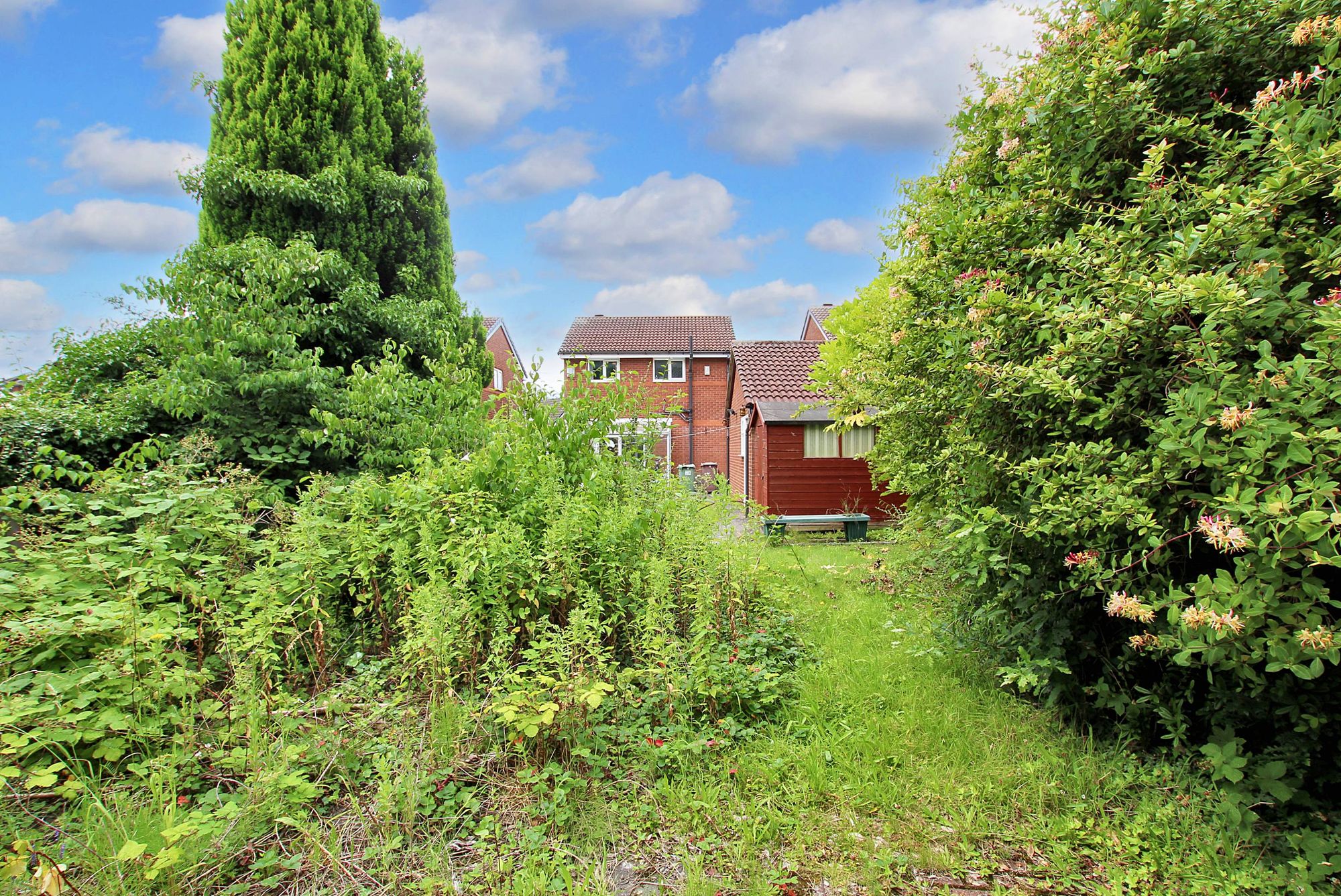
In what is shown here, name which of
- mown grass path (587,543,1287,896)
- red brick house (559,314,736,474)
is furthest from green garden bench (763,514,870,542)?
red brick house (559,314,736,474)

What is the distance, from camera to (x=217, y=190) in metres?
6.70

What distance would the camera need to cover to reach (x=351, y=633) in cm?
377

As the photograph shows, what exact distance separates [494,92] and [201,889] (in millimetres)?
7671

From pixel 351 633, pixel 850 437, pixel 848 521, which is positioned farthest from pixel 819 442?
pixel 351 633

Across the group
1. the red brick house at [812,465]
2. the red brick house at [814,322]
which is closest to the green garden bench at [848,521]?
the red brick house at [812,465]

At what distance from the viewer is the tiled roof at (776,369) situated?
14110mm

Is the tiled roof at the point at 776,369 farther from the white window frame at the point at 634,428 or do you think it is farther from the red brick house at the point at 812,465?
the white window frame at the point at 634,428

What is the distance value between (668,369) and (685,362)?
818 mm

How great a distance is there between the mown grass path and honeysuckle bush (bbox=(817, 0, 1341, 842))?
266 mm

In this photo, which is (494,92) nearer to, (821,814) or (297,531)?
(297,531)

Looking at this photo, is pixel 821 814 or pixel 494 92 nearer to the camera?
pixel 821 814

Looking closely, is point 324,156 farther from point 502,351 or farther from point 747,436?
point 502,351

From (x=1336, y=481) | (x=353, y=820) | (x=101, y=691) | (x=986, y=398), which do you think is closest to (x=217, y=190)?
(x=101, y=691)

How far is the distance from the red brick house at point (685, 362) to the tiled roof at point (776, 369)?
676cm
